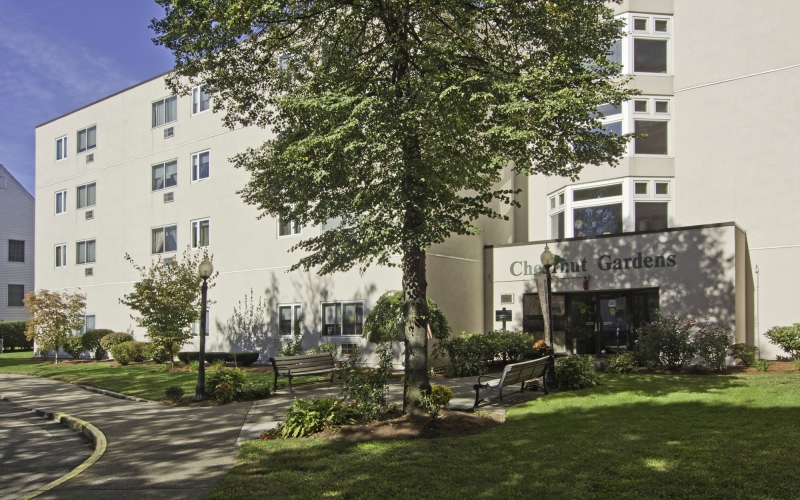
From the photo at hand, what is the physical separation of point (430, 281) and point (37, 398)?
36.3ft

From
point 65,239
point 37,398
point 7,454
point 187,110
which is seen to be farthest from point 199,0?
point 65,239

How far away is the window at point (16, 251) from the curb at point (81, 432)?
A: 1483 inches

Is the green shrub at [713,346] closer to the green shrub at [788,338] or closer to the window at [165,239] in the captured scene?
the green shrub at [788,338]

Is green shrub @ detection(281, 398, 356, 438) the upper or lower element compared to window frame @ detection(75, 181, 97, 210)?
lower

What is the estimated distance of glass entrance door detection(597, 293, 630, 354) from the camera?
1969 centimetres

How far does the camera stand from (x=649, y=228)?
1978 centimetres

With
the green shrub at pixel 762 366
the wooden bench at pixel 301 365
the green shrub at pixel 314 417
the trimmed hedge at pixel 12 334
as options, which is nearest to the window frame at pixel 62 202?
the trimmed hedge at pixel 12 334

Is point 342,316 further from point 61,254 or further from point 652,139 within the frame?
point 61,254

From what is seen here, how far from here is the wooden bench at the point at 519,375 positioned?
1162 centimetres

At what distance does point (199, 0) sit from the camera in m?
10.0

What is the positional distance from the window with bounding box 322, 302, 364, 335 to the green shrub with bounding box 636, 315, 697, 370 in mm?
8638

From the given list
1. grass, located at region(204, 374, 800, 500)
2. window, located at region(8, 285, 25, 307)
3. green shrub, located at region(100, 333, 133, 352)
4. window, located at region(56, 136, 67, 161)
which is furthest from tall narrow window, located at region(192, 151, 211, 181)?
window, located at region(8, 285, 25, 307)

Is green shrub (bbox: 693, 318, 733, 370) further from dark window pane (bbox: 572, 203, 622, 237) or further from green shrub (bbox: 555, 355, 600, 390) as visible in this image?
dark window pane (bbox: 572, 203, 622, 237)

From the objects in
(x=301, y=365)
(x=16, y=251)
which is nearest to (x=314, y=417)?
(x=301, y=365)
